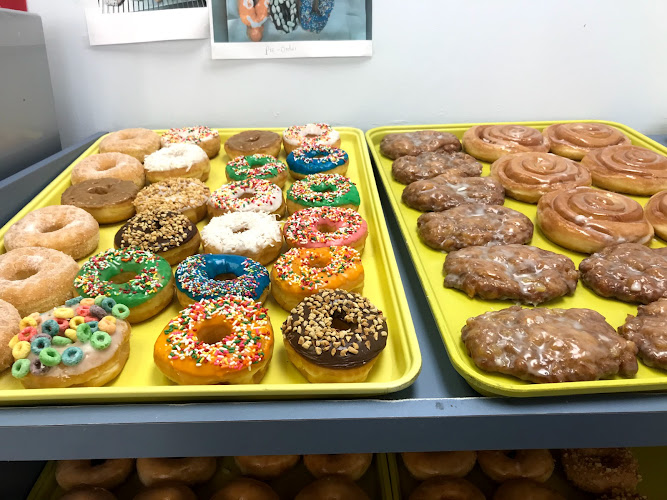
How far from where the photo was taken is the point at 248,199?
6.22 ft

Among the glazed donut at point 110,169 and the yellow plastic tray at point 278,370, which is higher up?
the glazed donut at point 110,169

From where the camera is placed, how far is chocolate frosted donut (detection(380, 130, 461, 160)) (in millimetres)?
2324

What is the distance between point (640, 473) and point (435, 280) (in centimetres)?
106

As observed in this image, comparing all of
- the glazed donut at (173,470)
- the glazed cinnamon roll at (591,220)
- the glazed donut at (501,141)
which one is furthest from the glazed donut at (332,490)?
the glazed donut at (501,141)

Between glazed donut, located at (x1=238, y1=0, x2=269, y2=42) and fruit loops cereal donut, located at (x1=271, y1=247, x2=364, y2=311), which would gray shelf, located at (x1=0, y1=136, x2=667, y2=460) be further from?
glazed donut, located at (x1=238, y1=0, x2=269, y2=42)

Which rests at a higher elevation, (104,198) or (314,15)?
(314,15)

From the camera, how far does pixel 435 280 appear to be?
1.56 metres

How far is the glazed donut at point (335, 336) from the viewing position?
1158 millimetres

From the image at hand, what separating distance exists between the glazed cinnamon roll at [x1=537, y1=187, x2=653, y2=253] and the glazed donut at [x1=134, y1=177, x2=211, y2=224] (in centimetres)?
135

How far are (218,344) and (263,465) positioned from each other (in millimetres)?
655

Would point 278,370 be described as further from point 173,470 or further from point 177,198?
point 177,198

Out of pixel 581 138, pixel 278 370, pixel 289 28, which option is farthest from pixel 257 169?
pixel 581 138

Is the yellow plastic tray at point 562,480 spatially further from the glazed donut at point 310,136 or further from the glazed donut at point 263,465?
the glazed donut at point 310,136

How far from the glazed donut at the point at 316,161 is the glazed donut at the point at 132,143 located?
670 millimetres
